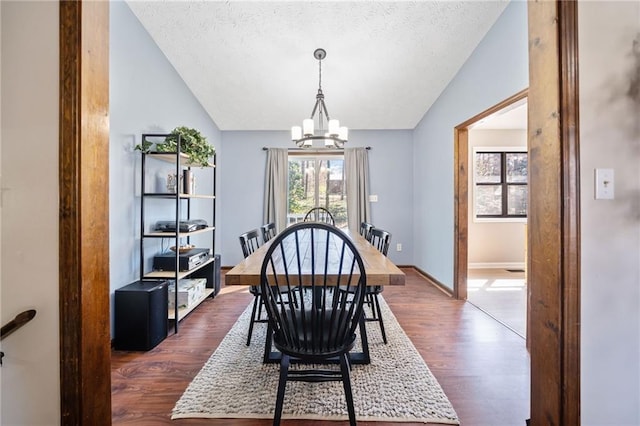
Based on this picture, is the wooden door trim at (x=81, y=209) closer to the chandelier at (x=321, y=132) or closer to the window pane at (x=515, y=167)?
the chandelier at (x=321, y=132)

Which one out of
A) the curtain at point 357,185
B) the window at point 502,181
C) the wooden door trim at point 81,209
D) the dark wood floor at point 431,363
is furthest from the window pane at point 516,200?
the wooden door trim at point 81,209

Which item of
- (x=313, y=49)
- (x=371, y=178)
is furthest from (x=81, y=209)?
(x=371, y=178)

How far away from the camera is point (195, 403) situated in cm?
150

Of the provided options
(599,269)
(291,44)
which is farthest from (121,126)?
(599,269)

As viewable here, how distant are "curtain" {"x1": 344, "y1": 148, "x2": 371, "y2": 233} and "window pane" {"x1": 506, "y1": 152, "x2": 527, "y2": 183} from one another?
2395 mm

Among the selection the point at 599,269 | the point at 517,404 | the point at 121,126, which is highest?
the point at 121,126

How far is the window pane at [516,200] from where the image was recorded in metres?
4.63

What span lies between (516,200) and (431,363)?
396 centimetres

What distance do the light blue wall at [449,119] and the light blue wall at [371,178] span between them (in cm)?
17

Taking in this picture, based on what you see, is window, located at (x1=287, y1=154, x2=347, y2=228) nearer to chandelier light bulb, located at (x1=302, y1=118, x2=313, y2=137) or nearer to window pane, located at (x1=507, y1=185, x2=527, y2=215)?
chandelier light bulb, located at (x1=302, y1=118, x2=313, y2=137)

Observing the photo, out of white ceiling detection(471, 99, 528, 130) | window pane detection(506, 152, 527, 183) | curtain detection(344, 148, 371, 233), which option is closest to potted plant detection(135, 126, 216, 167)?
curtain detection(344, 148, 371, 233)

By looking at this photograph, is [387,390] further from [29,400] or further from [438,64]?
[438,64]

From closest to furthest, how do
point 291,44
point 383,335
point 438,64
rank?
point 383,335, point 291,44, point 438,64

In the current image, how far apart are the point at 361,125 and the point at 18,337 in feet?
14.1
